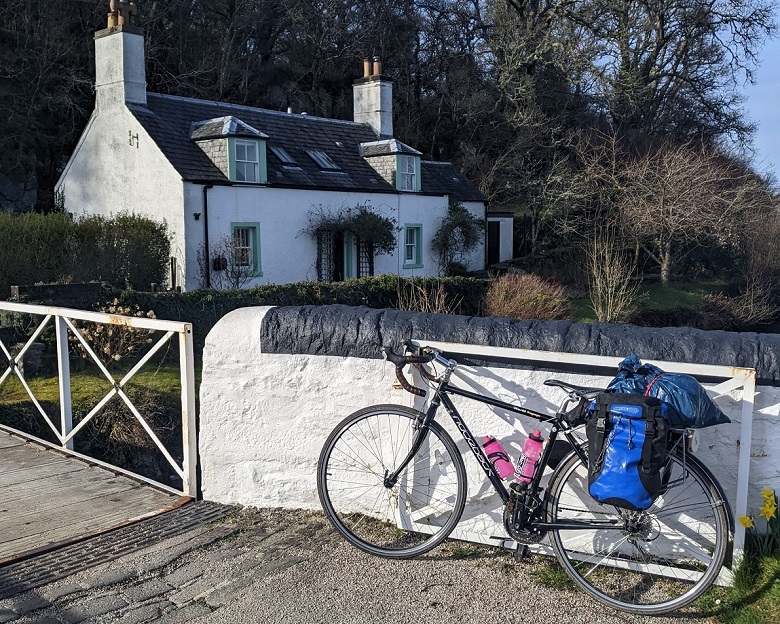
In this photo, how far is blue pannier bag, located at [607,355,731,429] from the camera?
3205 mm

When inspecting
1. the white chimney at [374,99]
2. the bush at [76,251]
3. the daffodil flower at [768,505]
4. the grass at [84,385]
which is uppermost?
the white chimney at [374,99]

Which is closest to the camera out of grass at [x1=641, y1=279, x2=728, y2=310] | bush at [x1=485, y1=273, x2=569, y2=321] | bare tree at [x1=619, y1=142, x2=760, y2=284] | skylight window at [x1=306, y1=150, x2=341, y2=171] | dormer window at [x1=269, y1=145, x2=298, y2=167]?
bush at [x1=485, y1=273, x2=569, y2=321]

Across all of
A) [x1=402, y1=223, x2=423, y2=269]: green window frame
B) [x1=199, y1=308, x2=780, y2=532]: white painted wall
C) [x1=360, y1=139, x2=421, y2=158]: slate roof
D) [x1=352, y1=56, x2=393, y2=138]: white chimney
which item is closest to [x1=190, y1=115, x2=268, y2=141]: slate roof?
[x1=360, y1=139, x2=421, y2=158]: slate roof

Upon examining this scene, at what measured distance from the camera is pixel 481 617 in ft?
11.1

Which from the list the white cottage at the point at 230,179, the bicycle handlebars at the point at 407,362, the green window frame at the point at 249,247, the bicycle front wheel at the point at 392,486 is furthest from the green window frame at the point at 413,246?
the bicycle handlebars at the point at 407,362

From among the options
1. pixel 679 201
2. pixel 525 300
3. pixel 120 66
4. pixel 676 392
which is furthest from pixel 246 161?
pixel 676 392

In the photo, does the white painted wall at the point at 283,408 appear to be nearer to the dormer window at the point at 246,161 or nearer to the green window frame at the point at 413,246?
the dormer window at the point at 246,161

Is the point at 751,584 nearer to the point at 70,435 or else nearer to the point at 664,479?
the point at 664,479

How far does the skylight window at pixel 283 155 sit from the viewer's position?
2283cm

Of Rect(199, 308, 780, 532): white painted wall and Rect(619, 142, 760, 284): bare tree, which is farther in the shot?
Rect(619, 142, 760, 284): bare tree

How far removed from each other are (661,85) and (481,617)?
125ft

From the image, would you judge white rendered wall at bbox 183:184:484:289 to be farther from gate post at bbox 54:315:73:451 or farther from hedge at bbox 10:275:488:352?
gate post at bbox 54:315:73:451

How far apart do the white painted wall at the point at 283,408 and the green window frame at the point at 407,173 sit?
21.6 metres

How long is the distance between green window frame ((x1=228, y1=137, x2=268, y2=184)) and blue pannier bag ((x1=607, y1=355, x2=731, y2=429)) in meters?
18.0
